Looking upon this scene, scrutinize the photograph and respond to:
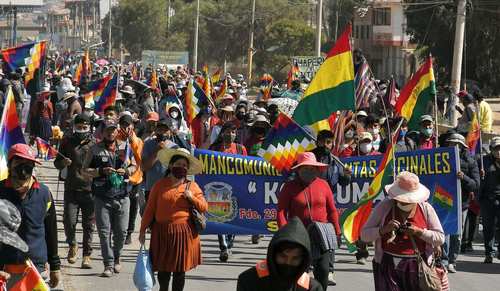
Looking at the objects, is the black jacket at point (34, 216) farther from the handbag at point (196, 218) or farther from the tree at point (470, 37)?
the tree at point (470, 37)

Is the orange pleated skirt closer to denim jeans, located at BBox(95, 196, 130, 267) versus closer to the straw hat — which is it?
the straw hat

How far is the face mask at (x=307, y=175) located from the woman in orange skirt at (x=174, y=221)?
0.84 m

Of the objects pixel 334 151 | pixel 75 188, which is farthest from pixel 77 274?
pixel 334 151

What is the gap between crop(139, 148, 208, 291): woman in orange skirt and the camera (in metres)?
9.78

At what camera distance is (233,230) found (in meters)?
13.0

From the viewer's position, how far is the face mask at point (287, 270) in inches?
209

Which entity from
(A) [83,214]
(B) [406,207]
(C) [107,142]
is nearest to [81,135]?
(C) [107,142]


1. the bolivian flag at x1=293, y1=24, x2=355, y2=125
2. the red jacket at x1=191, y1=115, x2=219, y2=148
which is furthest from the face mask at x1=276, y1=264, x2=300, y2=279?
the red jacket at x1=191, y1=115, x2=219, y2=148

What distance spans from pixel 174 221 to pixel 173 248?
0.70ft

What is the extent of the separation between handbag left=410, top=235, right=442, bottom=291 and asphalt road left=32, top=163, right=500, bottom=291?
339 cm

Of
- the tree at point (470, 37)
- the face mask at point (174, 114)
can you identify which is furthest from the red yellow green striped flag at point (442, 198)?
the tree at point (470, 37)

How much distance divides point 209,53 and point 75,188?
79997mm

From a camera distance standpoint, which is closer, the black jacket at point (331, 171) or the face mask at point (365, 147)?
the black jacket at point (331, 171)

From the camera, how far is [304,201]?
1012cm
